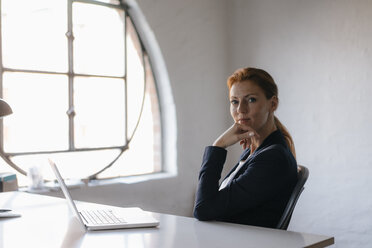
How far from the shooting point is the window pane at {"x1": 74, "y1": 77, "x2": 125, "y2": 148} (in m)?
4.09

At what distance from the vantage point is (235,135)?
2344mm

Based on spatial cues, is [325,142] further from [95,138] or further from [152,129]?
[95,138]

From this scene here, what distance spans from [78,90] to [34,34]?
0.56 m

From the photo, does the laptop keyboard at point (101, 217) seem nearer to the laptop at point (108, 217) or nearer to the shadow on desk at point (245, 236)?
the laptop at point (108, 217)

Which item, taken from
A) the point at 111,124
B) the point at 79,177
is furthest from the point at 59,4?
the point at 79,177

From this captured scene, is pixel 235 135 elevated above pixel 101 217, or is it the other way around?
pixel 235 135

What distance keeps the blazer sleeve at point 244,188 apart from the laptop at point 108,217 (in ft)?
0.79

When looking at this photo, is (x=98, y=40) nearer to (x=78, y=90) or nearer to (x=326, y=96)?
(x=78, y=90)

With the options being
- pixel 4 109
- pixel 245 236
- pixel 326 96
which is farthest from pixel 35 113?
pixel 245 236

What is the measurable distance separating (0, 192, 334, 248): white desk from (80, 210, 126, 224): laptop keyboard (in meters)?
0.06

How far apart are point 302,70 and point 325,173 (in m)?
0.91

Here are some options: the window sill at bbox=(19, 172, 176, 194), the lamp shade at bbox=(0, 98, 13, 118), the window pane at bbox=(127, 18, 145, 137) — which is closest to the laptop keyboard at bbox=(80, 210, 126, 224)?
the lamp shade at bbox=(0, 98, 13, 118)

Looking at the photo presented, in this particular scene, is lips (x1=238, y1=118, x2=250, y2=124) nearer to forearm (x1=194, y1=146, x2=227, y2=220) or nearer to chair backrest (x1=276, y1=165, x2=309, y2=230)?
forearm (x1=194, y1=146, x2=227, y2=220)

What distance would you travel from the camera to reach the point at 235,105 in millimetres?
2467
